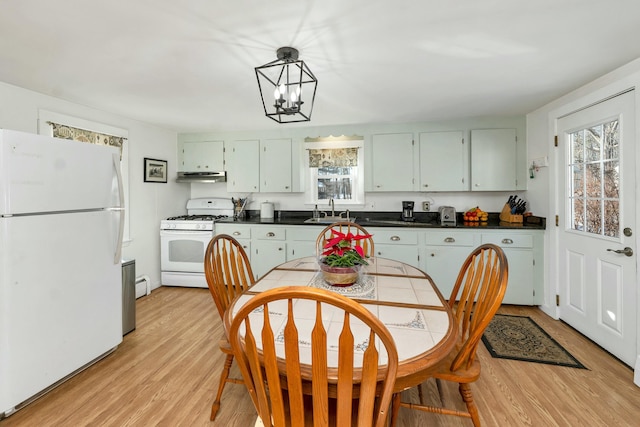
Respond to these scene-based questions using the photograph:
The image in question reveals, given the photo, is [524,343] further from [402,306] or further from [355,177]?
[355,177]

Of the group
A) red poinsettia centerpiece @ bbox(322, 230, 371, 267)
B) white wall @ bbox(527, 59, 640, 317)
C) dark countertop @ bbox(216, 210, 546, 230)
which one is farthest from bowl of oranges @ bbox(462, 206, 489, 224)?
red poinsettia centerpiece @ bbox(322, 230, 371, 267)

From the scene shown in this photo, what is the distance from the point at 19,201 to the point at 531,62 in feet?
11.0

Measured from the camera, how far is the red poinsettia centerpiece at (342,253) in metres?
1.62

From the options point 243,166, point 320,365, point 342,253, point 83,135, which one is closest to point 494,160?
point 342,253

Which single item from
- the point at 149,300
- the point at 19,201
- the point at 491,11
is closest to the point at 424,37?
the point at 491,11

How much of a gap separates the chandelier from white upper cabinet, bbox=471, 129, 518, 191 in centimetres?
206

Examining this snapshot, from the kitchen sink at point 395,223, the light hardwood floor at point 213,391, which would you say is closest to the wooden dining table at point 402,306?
the light hardwood floor at point 213,391

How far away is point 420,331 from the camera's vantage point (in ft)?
3.85

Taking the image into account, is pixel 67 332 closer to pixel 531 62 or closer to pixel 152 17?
pixel 152 17

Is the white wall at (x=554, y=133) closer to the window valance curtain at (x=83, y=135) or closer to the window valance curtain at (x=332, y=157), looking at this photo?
the window valance curtain at (x=332, y=157)

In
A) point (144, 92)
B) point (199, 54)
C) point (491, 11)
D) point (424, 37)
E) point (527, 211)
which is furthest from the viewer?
point (527, 211)

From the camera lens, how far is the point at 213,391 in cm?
193

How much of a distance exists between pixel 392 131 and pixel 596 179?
2034 mm

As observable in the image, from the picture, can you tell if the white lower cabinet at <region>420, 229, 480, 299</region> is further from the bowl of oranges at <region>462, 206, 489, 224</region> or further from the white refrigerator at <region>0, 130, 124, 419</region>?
the white refrigerator at <region>0, 130, 124, 419</region>
